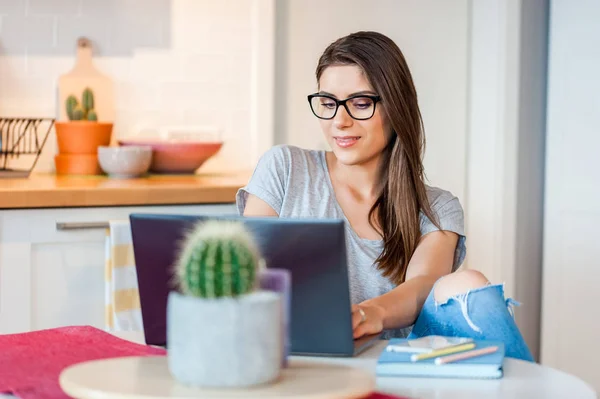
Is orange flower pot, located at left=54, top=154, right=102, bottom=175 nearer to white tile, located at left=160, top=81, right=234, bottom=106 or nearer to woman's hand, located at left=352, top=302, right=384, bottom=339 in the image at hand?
white tile, located at left=160, top=81, right=234, bottom=106

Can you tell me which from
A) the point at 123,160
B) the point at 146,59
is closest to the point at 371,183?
the point at 123,160

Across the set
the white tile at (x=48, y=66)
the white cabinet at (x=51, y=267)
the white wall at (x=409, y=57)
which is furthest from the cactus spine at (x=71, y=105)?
the white wall at (x=409, y=57)

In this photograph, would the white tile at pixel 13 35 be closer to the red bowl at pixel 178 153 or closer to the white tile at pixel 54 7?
the white tile at pixel 54 7

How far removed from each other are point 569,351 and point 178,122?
5.20ft

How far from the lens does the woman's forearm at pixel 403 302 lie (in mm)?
1831

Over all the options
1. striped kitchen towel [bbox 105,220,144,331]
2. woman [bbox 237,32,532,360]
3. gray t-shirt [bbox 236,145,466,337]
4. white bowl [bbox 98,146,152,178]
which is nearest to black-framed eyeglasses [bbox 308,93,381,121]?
woman [bbox 237,32,532,360]

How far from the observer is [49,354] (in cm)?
154

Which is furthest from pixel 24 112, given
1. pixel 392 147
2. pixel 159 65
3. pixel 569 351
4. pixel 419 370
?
pixel 419 370

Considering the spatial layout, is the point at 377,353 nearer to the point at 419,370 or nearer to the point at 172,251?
the point at 419,370

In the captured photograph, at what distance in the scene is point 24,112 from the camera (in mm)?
3367

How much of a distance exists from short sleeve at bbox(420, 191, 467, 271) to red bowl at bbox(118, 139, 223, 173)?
48.0 inches

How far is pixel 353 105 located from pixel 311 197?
0.78 feet

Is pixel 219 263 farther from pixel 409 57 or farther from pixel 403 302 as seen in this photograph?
pixel 409 57

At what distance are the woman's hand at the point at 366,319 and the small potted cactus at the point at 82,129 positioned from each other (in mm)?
1740
